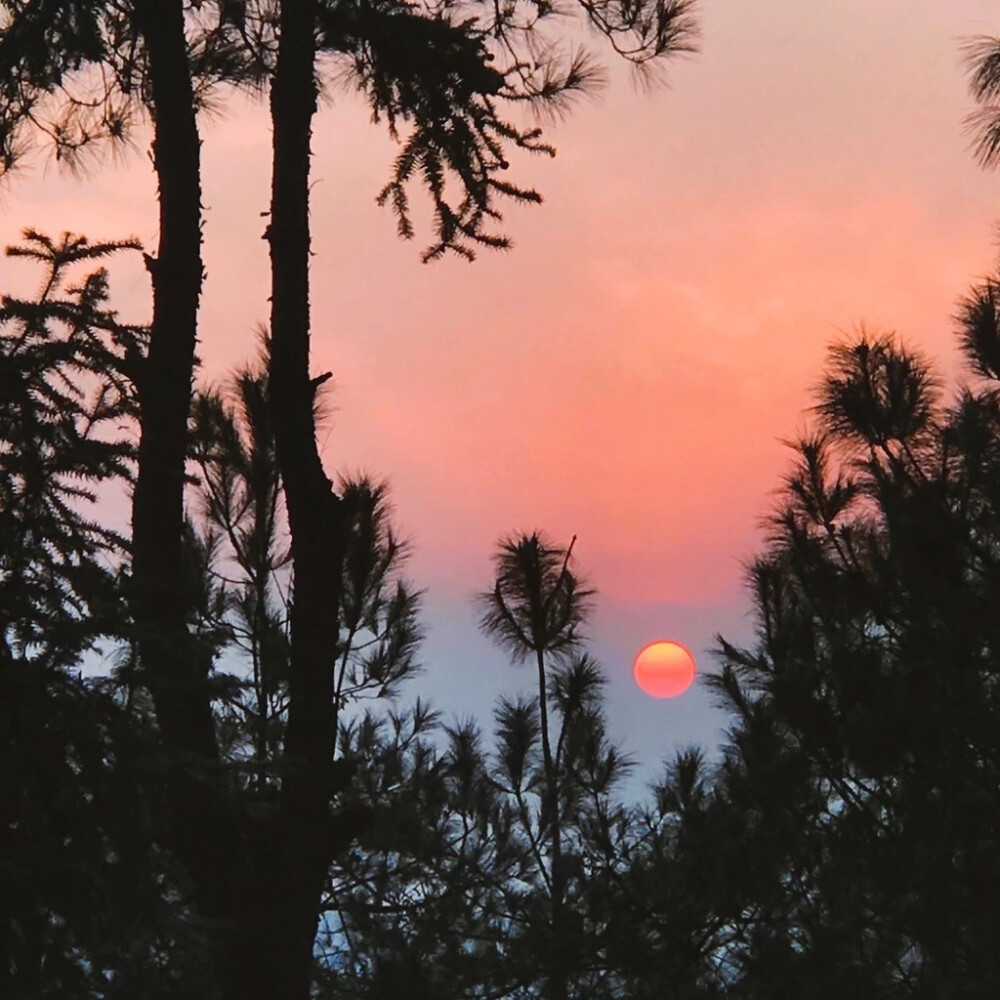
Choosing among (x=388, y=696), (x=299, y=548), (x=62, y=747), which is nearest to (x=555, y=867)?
(x=388, y=696)

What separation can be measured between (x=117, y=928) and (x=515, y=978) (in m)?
6.98

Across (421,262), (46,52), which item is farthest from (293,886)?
(46,52)

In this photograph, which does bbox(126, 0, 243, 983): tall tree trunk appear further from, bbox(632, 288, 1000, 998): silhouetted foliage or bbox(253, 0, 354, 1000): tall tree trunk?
bbox(632, 288, 1000, 998): silhouetted foliage

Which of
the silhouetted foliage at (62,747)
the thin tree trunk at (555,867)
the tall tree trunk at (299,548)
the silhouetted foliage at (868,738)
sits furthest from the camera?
the thin tree trunk at (555,867)

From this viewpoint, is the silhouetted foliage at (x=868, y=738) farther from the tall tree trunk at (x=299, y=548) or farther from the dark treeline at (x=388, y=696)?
the tall tree trunk at (x=299, y=548)

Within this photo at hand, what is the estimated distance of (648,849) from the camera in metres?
10.5

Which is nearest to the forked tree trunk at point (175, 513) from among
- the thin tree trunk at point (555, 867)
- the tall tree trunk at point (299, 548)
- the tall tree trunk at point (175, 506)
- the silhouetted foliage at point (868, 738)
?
the tall tree trunk at point (175, 506)

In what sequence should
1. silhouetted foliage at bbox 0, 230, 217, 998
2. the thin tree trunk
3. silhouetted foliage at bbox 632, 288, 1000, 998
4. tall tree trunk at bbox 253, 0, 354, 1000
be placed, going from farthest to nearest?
1. the thin tree trunk
2. silhouetted foliage at bbox 632, 288, 1000, 998
3. tall tree trunk at bbox 253, 0, 354, 1000
4. silhouetted foliage at bbox 0, 230, 217, 998

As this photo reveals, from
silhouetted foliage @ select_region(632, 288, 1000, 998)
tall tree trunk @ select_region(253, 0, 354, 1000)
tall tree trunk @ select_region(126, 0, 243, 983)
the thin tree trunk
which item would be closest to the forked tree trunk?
tall tree trunk @ select_region(126, 0, 243, 983)

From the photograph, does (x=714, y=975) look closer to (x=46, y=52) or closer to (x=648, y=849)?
(x=648, y=849)

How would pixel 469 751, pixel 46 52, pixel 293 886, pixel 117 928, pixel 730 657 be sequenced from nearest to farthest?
pixel 117 928
pixel 293 886
pixel 46 52
pixel 730 657
pixel 469 751

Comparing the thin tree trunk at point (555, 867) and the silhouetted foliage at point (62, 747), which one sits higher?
the thin tree trunk at point (555, 867)

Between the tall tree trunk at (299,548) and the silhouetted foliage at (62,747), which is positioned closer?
the silhouetted foliage at (62,747)

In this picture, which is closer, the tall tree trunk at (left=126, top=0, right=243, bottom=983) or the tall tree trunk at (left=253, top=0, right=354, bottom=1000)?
the tall tree trunk at (left=126, top=0, right=243, bottom=983)
